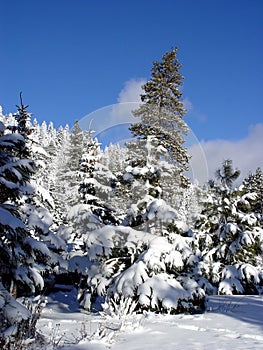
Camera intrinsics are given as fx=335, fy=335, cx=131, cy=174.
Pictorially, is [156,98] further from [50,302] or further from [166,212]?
[50,302]

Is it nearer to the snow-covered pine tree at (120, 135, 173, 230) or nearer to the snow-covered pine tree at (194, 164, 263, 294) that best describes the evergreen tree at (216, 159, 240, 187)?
the snow-covered pine tree at (194, 164, 263, 294)

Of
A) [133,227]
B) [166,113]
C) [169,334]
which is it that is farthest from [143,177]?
[169,334]

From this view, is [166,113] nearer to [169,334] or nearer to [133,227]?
[133,227]

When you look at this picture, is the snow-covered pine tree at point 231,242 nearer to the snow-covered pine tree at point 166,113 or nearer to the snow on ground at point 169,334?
the snow-covered pine tree at point 166,113

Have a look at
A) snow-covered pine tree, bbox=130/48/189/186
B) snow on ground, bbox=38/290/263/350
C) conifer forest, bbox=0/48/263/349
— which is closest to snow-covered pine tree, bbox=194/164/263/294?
conifer forest, bbox=0/48/263/349

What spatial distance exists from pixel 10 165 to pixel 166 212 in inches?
228

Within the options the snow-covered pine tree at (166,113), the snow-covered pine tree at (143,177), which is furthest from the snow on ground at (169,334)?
the snow-covered pine tree at (166,113)

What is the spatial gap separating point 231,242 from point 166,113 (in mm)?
8758

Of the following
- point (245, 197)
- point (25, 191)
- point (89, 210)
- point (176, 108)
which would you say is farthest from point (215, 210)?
point (25, 191)

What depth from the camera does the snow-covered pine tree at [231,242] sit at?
17922 millimetres

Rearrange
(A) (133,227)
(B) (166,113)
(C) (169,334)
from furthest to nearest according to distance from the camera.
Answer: (B) (166,113) < (A) (133,227) < (C) (169,334)

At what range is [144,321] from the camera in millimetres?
8562

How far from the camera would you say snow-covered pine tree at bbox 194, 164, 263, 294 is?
1792 cm

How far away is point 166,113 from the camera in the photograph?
52.9 feet
